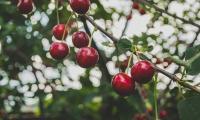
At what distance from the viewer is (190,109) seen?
1473mm

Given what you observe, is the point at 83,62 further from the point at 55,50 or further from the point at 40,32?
the point at 40,32

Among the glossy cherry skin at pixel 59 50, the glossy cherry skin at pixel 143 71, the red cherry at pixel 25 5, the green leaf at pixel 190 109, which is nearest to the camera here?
the glossy cherry skin at pixel 143 71

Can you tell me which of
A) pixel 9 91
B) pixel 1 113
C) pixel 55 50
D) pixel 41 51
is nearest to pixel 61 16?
pixel 41 51

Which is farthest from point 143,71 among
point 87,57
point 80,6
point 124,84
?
point 80,6

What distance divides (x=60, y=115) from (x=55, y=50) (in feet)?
7.31

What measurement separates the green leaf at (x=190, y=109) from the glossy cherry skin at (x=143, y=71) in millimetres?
197

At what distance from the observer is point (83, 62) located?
1491 millimetres

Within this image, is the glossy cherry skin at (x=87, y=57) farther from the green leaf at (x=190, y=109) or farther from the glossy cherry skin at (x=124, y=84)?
the green leaf at (x=190, y=109)

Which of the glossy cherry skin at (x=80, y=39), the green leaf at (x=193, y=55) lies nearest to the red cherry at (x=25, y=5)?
the glossy cherry skin at (x=80, y=39)

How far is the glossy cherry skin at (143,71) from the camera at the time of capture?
134 cm

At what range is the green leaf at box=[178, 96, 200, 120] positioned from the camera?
1457 mm

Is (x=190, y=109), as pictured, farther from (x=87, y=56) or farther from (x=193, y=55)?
(x=87, y=56)

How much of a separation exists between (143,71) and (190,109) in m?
0.27

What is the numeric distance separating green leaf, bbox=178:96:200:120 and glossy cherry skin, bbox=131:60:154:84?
20 centimetres
